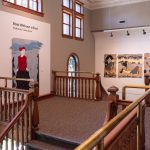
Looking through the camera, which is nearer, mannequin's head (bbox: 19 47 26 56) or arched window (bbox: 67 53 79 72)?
mannequin's head (bbox: 19 47 26 56)

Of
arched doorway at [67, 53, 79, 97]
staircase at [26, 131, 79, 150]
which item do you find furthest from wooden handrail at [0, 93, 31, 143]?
arched doorway at [67, 53, 79, 97]

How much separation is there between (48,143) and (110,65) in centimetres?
725

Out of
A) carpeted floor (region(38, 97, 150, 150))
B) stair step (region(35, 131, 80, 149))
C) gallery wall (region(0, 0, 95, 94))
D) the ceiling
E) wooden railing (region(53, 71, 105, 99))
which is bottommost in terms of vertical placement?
stair step (region(35, 131, 80, 149))

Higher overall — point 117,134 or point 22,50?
point 22,50

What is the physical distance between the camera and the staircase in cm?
393

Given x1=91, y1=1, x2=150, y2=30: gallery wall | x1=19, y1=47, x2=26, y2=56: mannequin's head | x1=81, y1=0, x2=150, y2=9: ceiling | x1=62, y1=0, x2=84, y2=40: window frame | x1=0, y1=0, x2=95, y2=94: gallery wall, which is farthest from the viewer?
x1=81, y1=0, x2=150, y2=9: ceiling

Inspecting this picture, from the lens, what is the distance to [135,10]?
32.2 feet

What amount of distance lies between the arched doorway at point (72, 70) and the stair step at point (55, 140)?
11.9 ft

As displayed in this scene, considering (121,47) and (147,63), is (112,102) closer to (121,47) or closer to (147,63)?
(147,63)

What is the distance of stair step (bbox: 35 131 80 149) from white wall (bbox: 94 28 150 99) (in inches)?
267

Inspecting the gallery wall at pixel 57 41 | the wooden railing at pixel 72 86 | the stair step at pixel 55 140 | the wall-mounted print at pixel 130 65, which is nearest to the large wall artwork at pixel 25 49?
the gallery wall at pixel 57 41

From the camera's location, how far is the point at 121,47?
1054 centimetres

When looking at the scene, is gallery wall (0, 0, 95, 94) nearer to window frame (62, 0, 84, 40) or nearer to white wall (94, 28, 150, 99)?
window frame (62, 0, 84, 40)

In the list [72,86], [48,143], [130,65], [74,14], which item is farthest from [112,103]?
[130,65]
